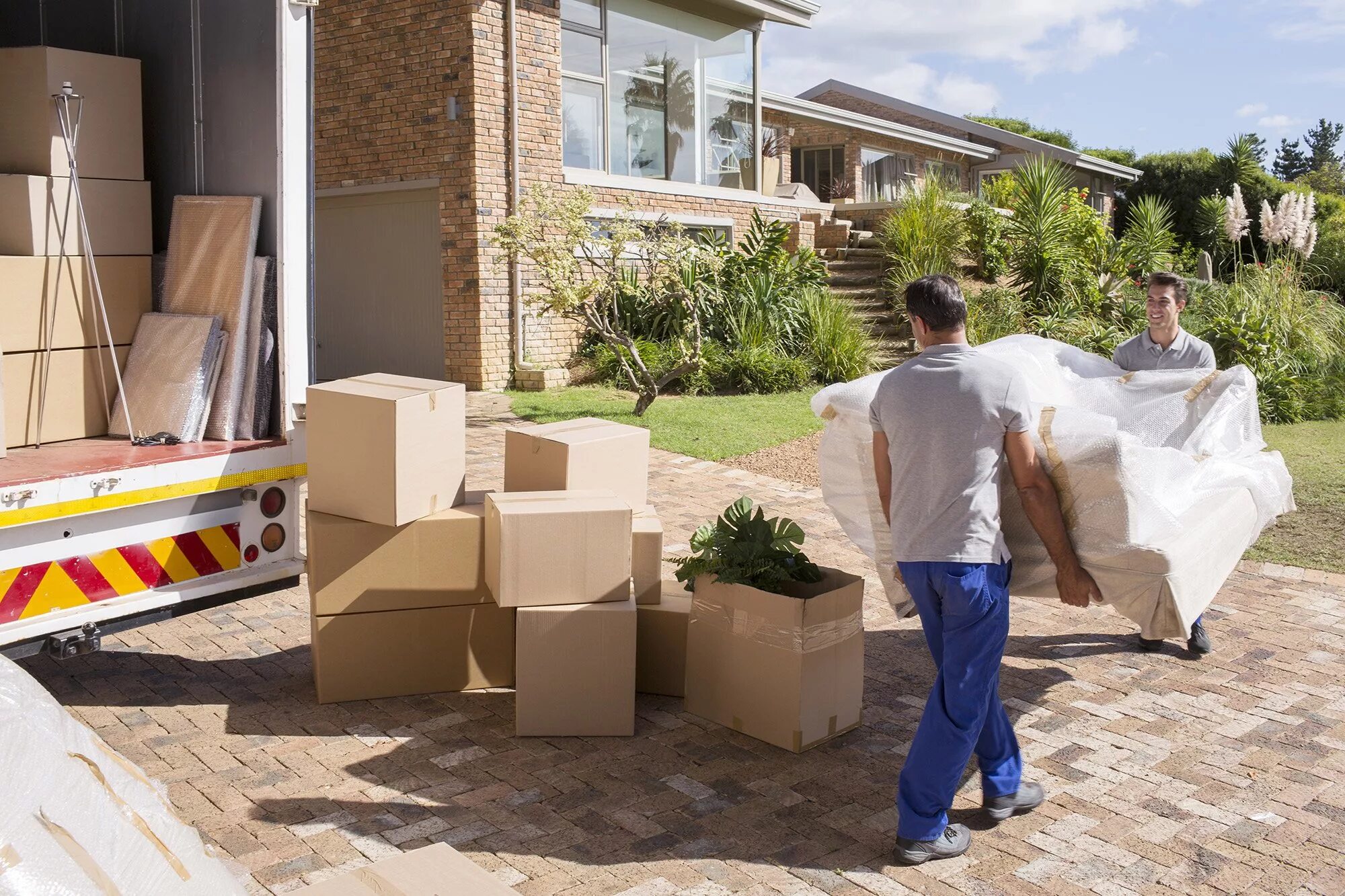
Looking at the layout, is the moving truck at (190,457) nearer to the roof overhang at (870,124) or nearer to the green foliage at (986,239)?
the green foliage at (986,239)

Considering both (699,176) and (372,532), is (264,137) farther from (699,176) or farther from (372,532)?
(699,176)

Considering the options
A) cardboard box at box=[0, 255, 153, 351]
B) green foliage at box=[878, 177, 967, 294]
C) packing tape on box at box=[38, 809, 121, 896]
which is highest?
green foliage at box=[878, 177, 967, 294]

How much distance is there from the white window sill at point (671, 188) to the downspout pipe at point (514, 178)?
0.92 m

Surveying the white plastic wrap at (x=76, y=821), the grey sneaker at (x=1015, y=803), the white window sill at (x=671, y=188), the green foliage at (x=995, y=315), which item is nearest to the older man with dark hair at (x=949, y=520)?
the grey sneaker at (x=1015, y=803)

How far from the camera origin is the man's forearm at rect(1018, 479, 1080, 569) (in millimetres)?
3656

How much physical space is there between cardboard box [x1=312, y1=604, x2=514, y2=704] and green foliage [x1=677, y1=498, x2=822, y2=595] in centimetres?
94

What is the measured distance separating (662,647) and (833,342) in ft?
32.3

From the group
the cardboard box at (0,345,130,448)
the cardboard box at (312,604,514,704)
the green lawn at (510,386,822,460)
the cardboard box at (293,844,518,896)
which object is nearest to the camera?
the cardboard box at (293,844,518,896)

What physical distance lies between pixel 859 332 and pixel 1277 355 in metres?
4.69

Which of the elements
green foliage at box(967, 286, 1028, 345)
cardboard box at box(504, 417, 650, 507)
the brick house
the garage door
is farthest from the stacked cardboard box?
green foliage at box(967, 286, 1028, 345)

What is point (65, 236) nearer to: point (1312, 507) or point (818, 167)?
point (1312, 507)

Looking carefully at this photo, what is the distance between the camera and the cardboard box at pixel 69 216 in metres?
4.70

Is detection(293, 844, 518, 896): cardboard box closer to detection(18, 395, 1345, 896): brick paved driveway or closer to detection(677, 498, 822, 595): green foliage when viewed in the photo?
detection(18, 395, 1345, 896): brick paved driveway

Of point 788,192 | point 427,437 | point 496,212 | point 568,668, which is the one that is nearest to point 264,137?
point 427,437
